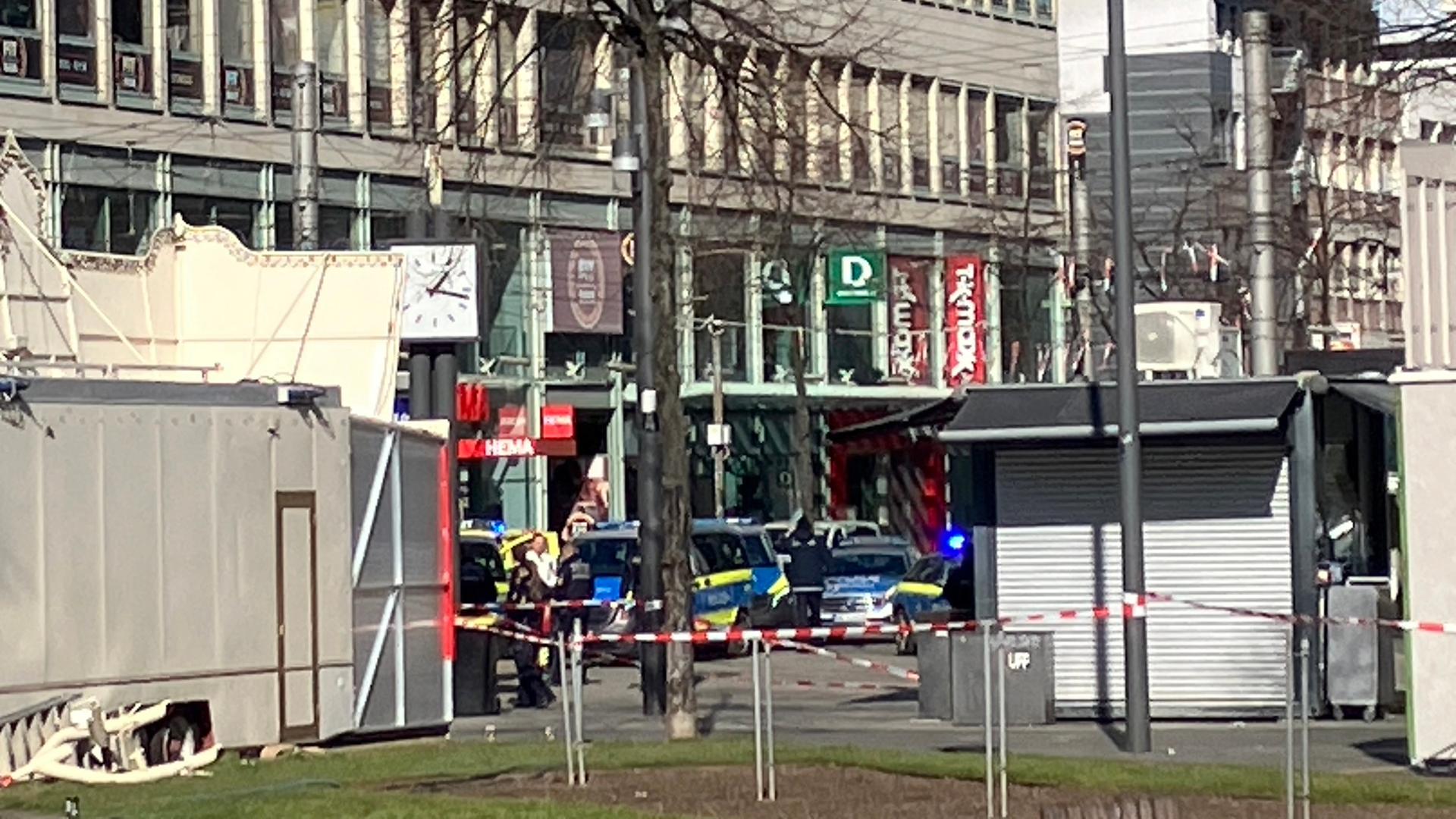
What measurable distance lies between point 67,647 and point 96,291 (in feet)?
17.5

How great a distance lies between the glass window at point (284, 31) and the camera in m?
52.8

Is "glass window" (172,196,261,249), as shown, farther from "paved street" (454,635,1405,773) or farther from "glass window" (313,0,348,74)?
"paved street" (454,635,1405,773)

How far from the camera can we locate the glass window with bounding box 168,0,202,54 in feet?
167

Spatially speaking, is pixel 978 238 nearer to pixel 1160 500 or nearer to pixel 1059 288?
pixel 1059 288

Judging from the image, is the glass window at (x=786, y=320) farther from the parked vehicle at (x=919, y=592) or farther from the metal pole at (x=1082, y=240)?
the parked vehicle at (x=919, y=592)

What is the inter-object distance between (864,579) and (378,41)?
15.8 meters

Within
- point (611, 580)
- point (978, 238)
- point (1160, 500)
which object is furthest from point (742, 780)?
point (978, 238)

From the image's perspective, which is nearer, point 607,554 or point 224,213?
point 607,554

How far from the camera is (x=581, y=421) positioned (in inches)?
2408

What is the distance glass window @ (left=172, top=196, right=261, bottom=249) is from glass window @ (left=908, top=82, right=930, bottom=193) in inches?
830

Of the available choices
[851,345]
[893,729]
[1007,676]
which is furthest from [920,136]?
[1007,676]

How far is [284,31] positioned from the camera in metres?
53.2

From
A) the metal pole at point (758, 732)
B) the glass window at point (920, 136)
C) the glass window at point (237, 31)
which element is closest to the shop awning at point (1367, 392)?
the metal pole at point (758, 732)

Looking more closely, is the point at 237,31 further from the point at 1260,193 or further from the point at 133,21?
the point at 1260,193
